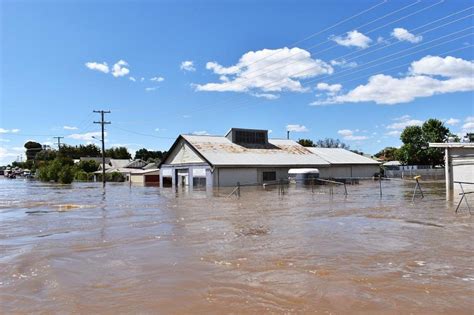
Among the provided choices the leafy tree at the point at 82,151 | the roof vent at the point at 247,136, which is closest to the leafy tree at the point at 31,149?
the leafy tree at the point at 82,151

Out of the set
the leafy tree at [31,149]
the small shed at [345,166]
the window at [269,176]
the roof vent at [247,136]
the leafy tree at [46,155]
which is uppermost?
the leafy tree at [31,149]

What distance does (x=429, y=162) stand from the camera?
7369cm

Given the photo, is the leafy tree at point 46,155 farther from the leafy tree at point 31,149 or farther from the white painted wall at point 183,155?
the white painted wall at point 183,155

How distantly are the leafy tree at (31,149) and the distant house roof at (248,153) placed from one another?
14581 cm

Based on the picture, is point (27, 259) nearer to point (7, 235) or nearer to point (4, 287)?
point (4, 287)

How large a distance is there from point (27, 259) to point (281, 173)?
43.6 metres

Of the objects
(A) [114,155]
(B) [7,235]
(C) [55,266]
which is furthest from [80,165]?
(C) [55,266]

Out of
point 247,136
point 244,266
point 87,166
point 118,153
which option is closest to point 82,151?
point 118,153

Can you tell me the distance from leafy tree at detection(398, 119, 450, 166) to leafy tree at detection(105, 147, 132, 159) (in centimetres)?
10398

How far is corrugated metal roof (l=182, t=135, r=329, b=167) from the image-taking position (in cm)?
4979

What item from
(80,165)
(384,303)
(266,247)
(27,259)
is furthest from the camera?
(80,165)

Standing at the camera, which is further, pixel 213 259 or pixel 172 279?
pixel 213 259

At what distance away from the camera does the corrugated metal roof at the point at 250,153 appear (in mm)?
49791

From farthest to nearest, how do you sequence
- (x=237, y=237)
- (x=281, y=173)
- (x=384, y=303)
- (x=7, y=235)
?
(x=281, y=173)
(x=7, y=235)
(x=237, y=237)
(x=384, y=303)
